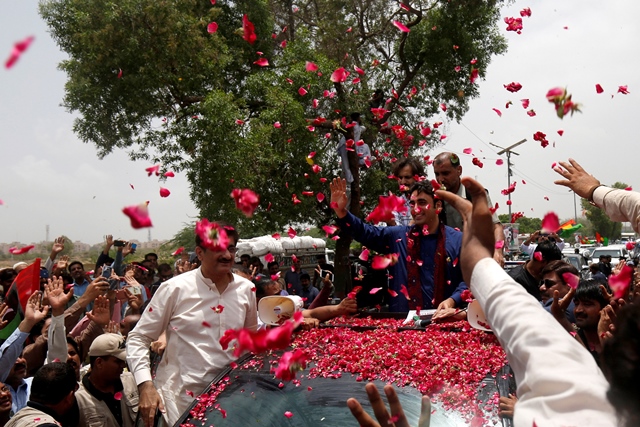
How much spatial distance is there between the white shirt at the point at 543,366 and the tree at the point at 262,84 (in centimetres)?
1002

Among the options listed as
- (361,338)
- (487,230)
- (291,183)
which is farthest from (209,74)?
(487,230)

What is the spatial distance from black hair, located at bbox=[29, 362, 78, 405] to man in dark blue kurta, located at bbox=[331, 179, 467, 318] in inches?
81.2

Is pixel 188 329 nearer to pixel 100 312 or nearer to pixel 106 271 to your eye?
pixel 100 312

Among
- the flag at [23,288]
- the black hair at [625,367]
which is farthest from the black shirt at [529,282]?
the black hair at [625,367]

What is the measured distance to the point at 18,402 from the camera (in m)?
4.67

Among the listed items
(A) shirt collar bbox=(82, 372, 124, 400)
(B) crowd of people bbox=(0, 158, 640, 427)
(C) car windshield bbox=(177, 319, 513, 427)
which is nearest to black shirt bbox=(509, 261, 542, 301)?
(B) crowd of people bbox=(0, 158, 640, 427)

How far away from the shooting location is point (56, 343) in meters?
5.01

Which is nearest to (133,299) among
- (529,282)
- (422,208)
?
(422,208)

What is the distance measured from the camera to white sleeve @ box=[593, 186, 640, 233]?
2.85m

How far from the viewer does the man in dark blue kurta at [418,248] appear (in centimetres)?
446

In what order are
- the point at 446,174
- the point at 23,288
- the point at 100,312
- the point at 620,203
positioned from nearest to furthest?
the point at 620,203 → the point at 446,174 → the point at 23,288 → the point at 100,312

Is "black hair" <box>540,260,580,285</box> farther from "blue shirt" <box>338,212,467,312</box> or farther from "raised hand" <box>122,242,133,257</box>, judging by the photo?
"raised hand" <box>122,242,133,257</box>

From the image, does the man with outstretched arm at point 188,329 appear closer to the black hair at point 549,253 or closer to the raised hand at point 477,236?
the raised hand at point 477,236

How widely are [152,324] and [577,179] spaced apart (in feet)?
8.56
